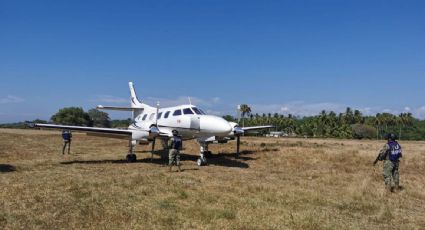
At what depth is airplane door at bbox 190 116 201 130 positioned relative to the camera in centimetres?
2055

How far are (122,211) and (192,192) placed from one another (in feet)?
10.4

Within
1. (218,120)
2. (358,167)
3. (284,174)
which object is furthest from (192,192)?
(358,167)

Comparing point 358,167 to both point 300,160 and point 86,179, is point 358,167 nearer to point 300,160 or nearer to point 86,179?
point 300,160

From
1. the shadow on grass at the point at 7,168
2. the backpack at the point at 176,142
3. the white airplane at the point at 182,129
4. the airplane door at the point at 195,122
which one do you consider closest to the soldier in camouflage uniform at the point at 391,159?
the white airplane at the point at 182,129

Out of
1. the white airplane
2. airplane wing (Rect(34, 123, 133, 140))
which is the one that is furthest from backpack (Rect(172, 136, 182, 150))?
airplane wing (Rect(34, 123, 133, 140))

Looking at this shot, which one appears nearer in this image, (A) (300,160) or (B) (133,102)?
(A) (300,160)

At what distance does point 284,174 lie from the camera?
1738cm

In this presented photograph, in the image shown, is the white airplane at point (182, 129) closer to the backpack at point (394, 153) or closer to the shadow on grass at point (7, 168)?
the shadow on grass at point (7, 168)

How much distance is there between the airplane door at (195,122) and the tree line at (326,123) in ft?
289

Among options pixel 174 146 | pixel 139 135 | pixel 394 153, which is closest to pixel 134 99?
pixel 139 135

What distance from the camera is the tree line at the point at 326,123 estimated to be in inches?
4257

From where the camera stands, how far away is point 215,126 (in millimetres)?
19797

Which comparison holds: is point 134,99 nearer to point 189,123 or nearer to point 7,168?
point 189,123

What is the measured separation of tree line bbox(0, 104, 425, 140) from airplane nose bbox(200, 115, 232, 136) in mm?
88861
